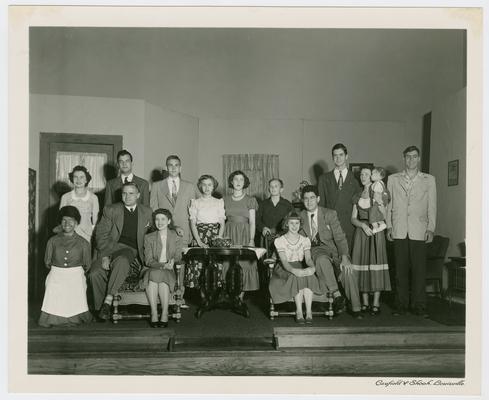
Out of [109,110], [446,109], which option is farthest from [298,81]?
[109,110]

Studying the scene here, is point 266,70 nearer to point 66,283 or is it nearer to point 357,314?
point 357,314

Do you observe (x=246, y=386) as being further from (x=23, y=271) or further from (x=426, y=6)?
(x=426, y=6)

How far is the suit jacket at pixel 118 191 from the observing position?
5.41 metres

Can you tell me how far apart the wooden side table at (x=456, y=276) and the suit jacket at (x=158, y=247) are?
319 cm

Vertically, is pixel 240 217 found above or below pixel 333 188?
below

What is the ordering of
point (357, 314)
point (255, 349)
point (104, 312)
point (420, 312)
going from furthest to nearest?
point (420, 312)
point (357, 314)
point (104, 312)
point (255, 349)

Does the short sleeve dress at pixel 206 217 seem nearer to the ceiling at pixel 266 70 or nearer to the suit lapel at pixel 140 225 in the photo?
the suit lapel at pixel 140 225

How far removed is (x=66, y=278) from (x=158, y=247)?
0.89m

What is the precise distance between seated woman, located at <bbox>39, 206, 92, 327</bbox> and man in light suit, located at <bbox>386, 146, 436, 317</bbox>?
3.07m

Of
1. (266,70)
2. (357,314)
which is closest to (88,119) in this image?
(266,70)

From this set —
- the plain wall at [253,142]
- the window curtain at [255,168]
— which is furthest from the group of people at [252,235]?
the plain wall at [253,142]

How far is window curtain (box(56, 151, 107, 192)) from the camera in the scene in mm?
6551

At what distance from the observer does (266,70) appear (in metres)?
7.25

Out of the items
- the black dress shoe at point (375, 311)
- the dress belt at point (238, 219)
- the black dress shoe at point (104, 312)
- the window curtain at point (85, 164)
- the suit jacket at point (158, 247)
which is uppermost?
the window curtain at point (85, 164)
